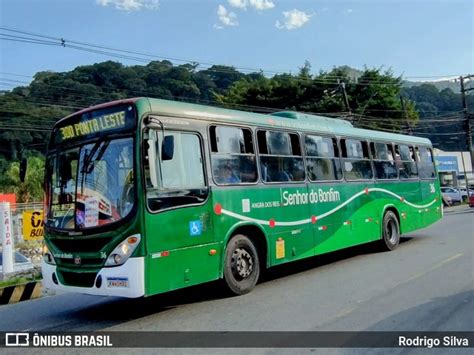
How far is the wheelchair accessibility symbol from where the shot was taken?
666 centimetres

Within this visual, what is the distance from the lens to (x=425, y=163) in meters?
14.3

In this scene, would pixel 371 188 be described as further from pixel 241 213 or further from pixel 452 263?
pixel 241 213

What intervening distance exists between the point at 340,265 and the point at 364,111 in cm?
2970

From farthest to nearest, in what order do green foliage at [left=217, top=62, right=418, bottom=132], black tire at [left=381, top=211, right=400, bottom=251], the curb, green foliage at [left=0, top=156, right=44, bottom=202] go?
green foliage at [left=217, top=62, right=418, bottom=132] < green foliage at [left=0, top=156, right=44, bottom=202] < black tire at [left=381, top=211, right=400, bottom=251] < the curb

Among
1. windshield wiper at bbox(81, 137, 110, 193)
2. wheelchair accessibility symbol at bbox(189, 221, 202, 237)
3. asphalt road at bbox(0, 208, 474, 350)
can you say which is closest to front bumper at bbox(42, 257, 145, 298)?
asphalt road at bbox(0, 208, 474, 350)

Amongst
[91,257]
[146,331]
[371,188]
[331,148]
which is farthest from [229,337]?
[371,188]

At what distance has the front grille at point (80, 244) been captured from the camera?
6.16m

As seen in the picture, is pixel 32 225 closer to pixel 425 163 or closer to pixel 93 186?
pixel 93 186

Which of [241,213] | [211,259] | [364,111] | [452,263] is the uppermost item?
[364,111]

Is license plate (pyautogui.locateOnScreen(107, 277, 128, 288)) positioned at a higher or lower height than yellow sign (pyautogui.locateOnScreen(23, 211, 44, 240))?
lower

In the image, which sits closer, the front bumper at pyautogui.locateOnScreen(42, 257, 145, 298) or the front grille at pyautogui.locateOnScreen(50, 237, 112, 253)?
the front bumper at pyautogui.locateOnScreen(42, 257, 145, 298)

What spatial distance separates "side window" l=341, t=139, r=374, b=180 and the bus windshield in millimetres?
5622

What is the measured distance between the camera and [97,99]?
32562mm

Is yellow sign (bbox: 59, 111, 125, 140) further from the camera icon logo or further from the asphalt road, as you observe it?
the camera icon logo
